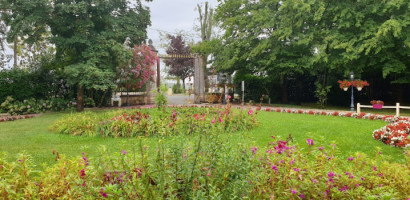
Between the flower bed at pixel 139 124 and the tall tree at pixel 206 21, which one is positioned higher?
the tall tree at pixel 206 21

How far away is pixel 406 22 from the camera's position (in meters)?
10.2

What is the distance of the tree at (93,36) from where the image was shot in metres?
9.86

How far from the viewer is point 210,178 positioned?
2102mm

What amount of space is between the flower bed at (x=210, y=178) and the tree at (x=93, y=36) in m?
7.73

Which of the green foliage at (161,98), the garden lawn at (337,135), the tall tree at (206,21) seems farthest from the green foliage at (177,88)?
the garden lawn at (337,135)

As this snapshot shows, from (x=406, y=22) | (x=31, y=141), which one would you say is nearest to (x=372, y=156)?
(x=31, y=141)

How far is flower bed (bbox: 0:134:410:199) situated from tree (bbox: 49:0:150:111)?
7.73m

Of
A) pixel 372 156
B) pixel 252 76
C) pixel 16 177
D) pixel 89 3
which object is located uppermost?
pixel 89 3

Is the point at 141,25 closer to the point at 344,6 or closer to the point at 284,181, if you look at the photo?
the point at 344,6

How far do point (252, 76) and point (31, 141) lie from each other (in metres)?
15.0

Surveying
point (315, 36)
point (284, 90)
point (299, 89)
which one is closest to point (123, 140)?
point (315, 36)

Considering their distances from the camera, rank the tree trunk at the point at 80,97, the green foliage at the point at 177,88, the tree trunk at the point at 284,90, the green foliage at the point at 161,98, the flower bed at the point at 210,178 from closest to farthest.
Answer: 1. the flower bed at the point at 210,178
2. the green foliage at the point at 161,98
3. the tree trunk at the point at 80,97
4. the tree trunk at the point at 284,90
5. the green foliage at the point at 177,88

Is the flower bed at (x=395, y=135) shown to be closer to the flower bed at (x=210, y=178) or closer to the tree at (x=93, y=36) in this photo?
the flower bed at (x=210, y=178)

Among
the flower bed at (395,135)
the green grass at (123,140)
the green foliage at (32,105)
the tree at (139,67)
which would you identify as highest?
the tree at (139,67)
